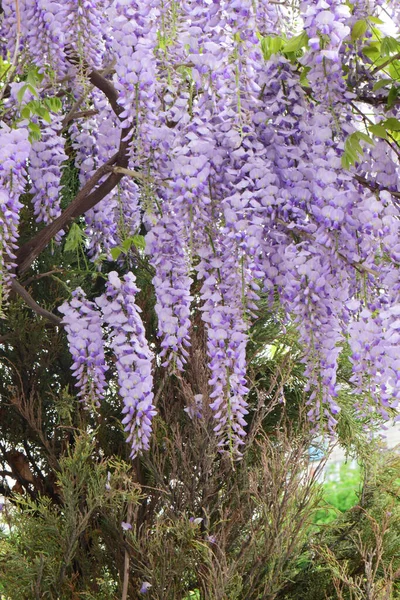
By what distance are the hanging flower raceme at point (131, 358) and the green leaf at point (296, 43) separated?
2.98 ft

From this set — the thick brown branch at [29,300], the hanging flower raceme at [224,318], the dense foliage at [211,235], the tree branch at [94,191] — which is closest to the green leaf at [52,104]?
the dense foliage at [211,235]

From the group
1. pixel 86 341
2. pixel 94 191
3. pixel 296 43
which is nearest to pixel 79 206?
pixel 94 191

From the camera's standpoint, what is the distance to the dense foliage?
124 cm

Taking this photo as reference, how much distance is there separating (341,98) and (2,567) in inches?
78.4

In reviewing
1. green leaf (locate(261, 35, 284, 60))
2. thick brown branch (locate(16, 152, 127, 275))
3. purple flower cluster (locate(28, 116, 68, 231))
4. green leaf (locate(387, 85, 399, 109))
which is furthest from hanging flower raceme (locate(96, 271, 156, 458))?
green leaf (locate(387, 85, 399, 109))

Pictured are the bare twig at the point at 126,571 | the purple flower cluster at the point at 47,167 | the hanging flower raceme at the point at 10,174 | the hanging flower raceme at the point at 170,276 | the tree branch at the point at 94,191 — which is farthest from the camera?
the bare twig at the point at 126,571

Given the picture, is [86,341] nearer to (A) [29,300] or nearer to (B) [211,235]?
(A) [29,300]

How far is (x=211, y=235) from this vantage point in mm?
1437

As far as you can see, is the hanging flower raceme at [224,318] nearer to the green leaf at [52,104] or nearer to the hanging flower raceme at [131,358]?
the hanging flower raceme at [131,358]

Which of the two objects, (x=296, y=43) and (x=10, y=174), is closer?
(x=296, y=43)

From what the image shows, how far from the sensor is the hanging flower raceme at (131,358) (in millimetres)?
2020

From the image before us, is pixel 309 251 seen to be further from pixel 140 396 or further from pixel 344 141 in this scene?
pixel 140 396

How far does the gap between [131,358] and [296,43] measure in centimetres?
101

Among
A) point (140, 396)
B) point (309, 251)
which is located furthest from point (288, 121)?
point (140, 396)
